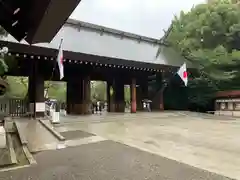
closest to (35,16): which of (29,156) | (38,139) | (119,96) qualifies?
(29,156)

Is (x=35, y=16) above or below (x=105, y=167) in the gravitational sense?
above

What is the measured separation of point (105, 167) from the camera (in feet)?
15.1

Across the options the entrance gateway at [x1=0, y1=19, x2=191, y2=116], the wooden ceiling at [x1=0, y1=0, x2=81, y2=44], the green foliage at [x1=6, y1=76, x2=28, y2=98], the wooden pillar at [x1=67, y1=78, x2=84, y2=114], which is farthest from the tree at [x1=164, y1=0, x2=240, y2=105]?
the wooden ceiling at [x1=0, y1=0, x2=81, y2=44]

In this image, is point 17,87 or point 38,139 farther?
point 17,87

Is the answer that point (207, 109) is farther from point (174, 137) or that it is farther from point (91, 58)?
point (174, 137)

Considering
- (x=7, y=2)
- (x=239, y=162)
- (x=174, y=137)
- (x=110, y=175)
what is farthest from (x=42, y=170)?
(x=174, y=137)

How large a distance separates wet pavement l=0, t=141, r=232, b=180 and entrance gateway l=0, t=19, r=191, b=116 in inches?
304

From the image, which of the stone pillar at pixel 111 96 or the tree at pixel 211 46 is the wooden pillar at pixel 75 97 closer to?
the stone pillar at pixel 111 96

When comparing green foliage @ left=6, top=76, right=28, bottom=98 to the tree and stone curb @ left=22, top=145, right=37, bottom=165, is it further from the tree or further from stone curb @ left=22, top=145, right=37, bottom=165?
stone curb @ left=22, top=145, right=37, bottom=165

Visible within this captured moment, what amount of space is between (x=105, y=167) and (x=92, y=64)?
1009 cm

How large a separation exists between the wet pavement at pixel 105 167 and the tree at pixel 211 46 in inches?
591

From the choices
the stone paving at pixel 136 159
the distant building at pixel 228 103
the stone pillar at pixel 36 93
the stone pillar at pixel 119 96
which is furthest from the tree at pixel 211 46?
the stone pillar at pixel 36 93

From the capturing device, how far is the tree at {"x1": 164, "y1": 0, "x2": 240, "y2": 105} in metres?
18.6

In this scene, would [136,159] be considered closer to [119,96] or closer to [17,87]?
[119,96]
